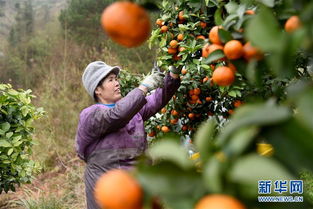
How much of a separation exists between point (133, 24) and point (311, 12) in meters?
0.21

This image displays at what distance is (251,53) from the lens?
0.53 metres

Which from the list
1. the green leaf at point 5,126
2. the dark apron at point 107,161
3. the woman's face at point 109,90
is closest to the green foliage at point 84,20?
the green leaf at point 5,126

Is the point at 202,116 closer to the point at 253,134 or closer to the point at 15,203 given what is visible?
the point at 253,134

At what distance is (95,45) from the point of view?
7.64 m

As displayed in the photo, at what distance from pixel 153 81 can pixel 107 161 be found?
19.7 inches

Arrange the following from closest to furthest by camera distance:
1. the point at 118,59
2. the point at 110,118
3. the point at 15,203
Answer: the point at 110,118 → the point at 15,203 → the point at 118,59

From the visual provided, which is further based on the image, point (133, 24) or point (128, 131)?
point (128, 131)

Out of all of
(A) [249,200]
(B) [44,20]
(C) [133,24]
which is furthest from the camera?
(B) [44,20]

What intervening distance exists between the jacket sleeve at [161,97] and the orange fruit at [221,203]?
1541 mm

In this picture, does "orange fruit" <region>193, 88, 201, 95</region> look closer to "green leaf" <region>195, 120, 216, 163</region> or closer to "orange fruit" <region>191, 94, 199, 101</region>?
"orange fruit" <region>191, 94, 199, 101</region>

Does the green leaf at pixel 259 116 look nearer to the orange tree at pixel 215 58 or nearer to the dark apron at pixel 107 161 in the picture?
the orange tree at pixel 215 58

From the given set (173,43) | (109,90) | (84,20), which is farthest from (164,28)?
(84,20)

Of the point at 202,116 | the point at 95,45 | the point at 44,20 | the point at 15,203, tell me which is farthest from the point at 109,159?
the point at 44,20

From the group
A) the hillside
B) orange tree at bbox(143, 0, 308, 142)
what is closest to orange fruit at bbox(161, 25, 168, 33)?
orange tree at bbox(143, 0, 308, 142)
